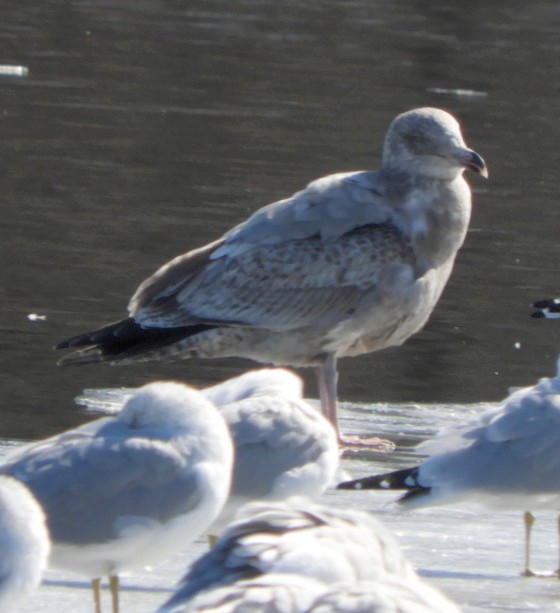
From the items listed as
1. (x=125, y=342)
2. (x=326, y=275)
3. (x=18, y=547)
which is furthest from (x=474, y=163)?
(x=18, y=547)

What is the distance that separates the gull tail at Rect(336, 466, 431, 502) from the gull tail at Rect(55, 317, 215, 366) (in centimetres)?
272

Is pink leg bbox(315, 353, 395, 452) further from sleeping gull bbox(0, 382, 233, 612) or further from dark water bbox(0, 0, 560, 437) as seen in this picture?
sleeping gull bbox(0, 382, 233, 612)

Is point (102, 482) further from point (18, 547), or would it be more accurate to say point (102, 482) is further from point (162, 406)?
point (18, 547)

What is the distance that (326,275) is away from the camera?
8.36 meters

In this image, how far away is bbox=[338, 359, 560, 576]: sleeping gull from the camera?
226 inches

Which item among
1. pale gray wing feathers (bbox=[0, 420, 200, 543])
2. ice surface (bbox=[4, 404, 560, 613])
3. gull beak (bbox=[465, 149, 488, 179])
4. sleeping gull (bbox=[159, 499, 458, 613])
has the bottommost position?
ice surface (bbox=[4, 404, 560, 613])

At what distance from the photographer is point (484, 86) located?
19.9 meters

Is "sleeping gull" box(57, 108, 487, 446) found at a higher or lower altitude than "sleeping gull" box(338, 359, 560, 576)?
higher

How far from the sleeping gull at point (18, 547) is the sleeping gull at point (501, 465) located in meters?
1.96

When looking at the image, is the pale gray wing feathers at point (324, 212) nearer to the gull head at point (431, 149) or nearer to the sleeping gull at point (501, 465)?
the gull head at point (431, 149)

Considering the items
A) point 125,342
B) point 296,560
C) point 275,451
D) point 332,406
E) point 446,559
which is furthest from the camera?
point 125,342

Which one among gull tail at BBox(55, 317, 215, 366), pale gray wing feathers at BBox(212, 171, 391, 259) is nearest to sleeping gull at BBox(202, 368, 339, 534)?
pale gray wing feathers at BBox(212, 171, 391, 259)

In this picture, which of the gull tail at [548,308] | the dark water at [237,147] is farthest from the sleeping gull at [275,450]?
the gull tail at [548,308]

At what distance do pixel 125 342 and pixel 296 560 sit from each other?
5058 mm
